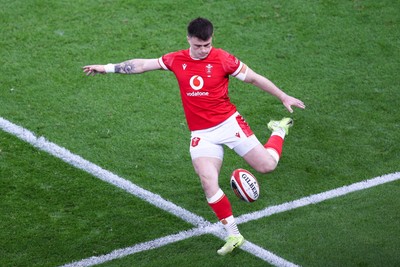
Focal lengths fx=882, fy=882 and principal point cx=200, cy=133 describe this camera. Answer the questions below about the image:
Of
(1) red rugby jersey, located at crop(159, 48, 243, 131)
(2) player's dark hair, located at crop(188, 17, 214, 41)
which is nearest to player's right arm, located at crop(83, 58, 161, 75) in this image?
(1) red rugby jersey, located at crop(159, 48, 243, 131)

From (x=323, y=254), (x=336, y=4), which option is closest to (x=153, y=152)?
(x=323, y=254)

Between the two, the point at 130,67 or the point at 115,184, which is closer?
the point at 130,67

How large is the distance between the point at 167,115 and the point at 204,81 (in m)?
2.69

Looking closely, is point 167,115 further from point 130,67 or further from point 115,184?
point 130,67

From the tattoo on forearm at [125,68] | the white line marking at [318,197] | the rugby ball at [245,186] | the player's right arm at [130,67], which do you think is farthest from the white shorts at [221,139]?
the tattoo on forearm at [125,68]

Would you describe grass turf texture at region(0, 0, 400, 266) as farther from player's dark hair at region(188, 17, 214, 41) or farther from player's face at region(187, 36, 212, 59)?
player's dark hair at region(188, 17, 214, 41)

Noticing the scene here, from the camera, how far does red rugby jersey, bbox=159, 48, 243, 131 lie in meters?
9.84

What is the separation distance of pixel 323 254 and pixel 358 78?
4489 millimetres

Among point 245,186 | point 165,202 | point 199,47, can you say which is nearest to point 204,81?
point 199,47

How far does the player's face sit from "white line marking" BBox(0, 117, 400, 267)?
1.93m

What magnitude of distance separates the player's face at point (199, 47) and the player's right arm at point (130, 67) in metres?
0.51

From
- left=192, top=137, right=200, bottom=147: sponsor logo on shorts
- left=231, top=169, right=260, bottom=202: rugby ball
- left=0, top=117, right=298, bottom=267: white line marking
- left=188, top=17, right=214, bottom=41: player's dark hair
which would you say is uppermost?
left=188, top=17, right=214, bottom=41: player's dark hair

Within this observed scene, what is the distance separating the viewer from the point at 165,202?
10.7 meters

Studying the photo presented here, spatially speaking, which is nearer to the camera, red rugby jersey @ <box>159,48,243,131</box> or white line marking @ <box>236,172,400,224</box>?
red rugby jersey @ <box>159,48,243,131</box>
